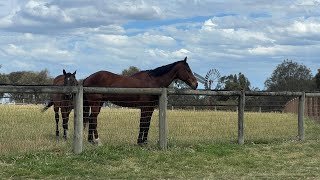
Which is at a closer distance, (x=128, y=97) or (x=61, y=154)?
(x=61, y=154)

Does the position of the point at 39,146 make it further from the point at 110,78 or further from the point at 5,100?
the point at 110,78

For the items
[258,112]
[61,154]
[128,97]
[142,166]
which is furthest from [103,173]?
[258,112]

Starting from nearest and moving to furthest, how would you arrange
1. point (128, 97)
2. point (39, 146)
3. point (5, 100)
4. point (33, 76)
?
1. point (5, 100)
2. point (39, 146)
3. point (128, 97)
4. point (33, 76)

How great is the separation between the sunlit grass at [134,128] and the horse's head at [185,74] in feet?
2.81

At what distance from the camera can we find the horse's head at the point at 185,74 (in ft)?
40.4

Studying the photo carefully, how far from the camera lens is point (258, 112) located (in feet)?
52.7

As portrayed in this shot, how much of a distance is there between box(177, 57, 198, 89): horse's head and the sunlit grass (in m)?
0.86

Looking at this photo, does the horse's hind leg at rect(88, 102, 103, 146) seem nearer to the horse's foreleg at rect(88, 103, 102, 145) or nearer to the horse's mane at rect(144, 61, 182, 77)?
the horse's foreleg at rect(88, 103, 102, 145)

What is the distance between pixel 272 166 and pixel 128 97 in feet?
13.8

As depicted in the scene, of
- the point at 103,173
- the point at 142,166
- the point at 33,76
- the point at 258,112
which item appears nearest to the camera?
the point at 103,173

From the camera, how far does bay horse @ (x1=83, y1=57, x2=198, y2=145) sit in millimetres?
11297

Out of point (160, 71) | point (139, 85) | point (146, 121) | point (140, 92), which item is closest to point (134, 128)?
point (146, 121)

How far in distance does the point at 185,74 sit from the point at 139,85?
51.9 inches

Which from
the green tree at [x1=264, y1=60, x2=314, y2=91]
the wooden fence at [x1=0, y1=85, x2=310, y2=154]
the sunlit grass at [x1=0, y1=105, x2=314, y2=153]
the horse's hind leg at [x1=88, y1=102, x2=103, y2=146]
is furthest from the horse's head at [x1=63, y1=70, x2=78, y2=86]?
the green tree at [x1=264, y1=60, x2=314, y2=91]
